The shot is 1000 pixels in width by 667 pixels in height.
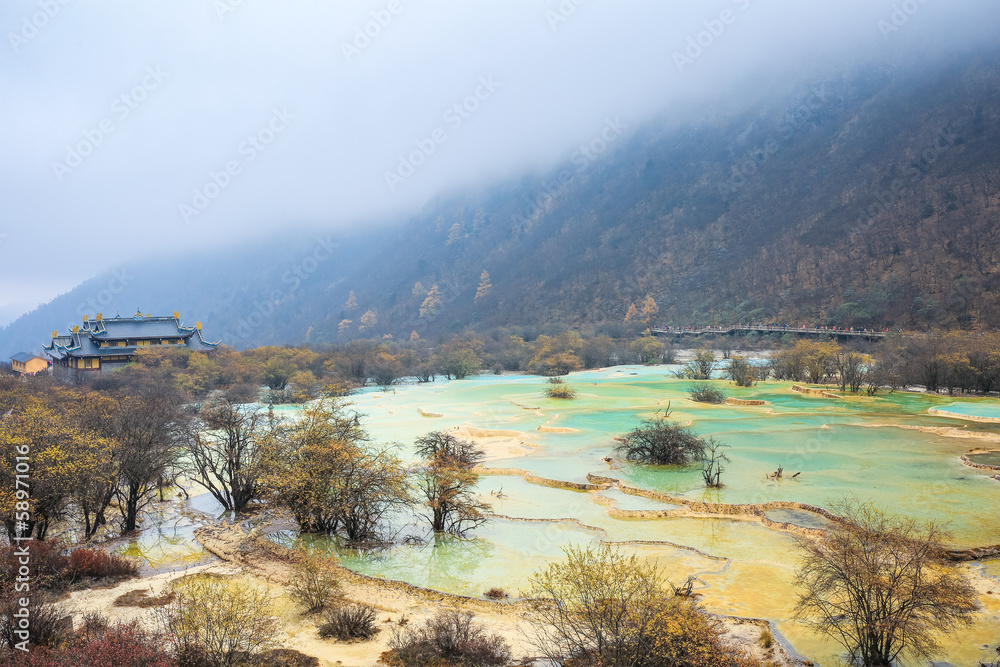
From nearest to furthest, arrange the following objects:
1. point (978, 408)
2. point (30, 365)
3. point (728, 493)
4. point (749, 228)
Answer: point (728, 493) < point (978, 408) < point (30, 365) < point (749, 228)

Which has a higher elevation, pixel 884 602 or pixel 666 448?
pixel 884 602

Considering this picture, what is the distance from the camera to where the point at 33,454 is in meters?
15.4

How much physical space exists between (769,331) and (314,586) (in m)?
80.0

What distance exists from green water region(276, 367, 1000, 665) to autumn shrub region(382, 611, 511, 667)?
2.80 m

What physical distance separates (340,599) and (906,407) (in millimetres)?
37736

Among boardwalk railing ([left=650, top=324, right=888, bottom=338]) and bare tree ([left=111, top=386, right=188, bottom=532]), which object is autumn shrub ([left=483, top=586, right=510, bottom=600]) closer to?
bare tree ([left=111, top=386, right=188, bottom=532])

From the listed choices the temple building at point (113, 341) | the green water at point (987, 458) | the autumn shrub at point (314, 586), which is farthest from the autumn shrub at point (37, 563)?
the temple building at point (113, 341)

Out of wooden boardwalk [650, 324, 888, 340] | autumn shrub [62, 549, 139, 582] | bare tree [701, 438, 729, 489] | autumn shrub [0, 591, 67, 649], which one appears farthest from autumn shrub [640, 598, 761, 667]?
wooden boardwalk [650, 324, 888, 340]

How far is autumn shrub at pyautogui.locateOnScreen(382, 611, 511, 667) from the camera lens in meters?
10.1

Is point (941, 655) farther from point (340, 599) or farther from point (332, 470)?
point (332, 470)

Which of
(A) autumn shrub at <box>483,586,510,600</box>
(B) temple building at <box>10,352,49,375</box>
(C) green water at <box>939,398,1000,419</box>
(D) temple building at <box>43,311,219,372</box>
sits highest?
(D) temple building at <box>43,311,219,372</box>

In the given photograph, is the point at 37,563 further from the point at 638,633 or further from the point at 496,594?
the point at 638,633

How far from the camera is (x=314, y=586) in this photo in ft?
41.5

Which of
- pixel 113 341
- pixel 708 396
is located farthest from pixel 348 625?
pixel 113 341
